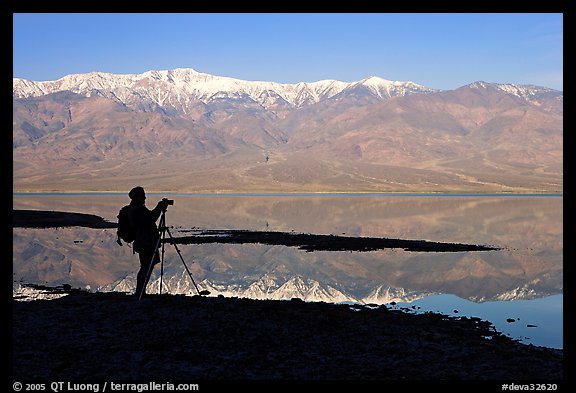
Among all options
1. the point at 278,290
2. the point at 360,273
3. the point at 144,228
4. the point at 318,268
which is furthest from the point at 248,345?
the point at 318,268

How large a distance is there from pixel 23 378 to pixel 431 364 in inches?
209

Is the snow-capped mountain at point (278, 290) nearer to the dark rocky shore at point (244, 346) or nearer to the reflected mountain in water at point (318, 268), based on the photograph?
the reflected mountain in water at point (318, 268)

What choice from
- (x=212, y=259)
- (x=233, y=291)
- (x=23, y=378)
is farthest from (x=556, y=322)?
(x=212, y=259)

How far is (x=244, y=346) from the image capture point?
33.5ft

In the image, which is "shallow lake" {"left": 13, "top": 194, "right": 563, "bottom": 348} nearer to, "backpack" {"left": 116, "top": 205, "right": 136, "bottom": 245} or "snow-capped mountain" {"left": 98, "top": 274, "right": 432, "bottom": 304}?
"snow-capped mountain" {"left": 98, "top": 274, "right": 432, "bottom": 304}

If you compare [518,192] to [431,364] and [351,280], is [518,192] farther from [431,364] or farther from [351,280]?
[431,364]

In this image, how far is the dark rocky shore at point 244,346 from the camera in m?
8.70

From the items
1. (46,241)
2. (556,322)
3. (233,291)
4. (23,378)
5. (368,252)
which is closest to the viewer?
(23,378)

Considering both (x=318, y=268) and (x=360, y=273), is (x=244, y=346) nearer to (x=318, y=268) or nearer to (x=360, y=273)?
(x=360, y=273)

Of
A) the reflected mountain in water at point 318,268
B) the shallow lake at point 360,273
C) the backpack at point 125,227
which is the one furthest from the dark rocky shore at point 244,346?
the reflected mountain in water at point 318,268

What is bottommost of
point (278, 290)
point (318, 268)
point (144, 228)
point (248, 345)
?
point (318, 268)

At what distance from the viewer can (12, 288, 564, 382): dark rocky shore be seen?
8.70 metres

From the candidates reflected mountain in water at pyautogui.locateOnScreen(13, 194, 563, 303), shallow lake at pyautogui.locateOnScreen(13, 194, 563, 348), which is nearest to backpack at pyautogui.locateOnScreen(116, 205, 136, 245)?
shallow lake at pyautogui.locateOnScreen(13, 194, 563, 348)

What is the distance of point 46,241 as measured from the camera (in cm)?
4019
